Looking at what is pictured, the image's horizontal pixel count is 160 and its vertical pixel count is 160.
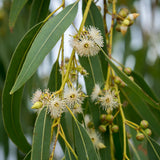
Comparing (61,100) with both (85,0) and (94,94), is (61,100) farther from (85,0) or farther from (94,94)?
(85,0)

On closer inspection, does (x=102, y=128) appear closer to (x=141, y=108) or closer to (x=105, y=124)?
(x=105, y=124)

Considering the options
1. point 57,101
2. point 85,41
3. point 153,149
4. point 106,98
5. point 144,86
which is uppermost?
point 85,41

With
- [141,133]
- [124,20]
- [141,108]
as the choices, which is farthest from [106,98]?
[141,108]

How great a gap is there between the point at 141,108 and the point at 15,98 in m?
0.59

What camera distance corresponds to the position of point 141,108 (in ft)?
4.93

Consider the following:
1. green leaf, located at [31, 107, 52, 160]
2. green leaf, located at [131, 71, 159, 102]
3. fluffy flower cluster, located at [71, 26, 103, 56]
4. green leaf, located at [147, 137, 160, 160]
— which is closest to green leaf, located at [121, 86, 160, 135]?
green leaf, located at [131, 71, 159, 102]

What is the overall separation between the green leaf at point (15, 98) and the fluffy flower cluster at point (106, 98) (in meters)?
0.29

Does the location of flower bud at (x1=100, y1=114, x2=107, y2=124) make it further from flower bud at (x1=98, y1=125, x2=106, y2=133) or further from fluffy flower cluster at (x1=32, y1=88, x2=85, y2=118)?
fluffy flower cluster at (x1=32, y1=88, x2=85, y2=118)

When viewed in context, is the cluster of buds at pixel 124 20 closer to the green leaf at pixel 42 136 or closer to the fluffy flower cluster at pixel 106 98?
the fluffy flower cluster at pixel 106 98

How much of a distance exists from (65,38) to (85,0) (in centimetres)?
24

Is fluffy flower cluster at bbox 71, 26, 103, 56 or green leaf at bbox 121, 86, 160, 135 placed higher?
fluffy flower cluster at bbox 71, 26, 103, 56

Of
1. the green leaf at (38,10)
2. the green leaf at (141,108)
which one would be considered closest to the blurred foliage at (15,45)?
the green leaf at (38,10)

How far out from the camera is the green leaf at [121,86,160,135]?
1.47m

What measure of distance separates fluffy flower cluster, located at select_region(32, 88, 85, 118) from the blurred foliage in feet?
2.50
